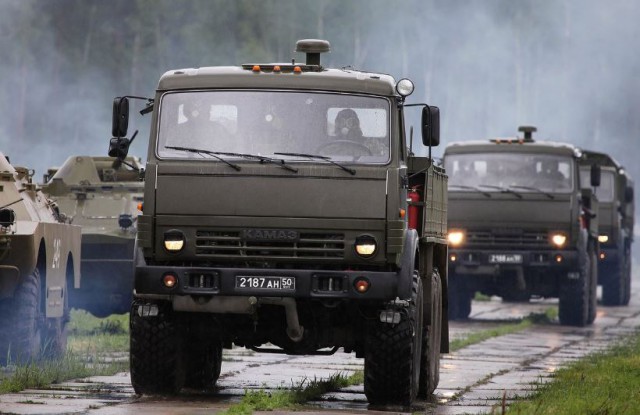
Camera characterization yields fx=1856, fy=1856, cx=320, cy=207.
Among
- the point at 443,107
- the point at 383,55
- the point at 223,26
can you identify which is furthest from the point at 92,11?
the point at 443,107

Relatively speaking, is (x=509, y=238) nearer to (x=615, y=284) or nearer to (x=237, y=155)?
(x=615, y=284)

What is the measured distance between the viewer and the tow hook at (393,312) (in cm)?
1304

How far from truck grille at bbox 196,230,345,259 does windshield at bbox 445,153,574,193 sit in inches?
512

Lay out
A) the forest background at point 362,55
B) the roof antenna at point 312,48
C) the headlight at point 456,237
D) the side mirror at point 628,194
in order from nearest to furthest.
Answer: the roof antenna at point 312,48, the headlight at point 456,237, the side mirror at point 628,194, the forest background at point 362,55

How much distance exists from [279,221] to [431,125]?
140 cm

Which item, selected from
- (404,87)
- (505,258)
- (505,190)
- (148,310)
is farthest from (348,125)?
(505,258)

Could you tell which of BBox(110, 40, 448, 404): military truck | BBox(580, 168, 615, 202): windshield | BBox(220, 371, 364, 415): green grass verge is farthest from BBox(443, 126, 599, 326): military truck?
BBox(110, 40, 448, 404): military truck

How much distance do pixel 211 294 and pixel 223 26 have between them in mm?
50295

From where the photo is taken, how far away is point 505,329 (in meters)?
25.0

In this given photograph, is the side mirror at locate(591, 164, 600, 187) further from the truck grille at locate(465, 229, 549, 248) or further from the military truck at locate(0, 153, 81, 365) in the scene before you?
the military truck at locate(0, 153, 81, 365)

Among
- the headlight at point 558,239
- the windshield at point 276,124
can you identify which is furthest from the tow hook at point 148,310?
the headlight at point 558,239

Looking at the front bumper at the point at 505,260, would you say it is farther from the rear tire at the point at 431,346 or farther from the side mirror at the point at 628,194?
the rear tire at the point at 431,346

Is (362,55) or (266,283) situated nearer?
(266,283)

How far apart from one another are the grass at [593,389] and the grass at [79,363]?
3780mm
